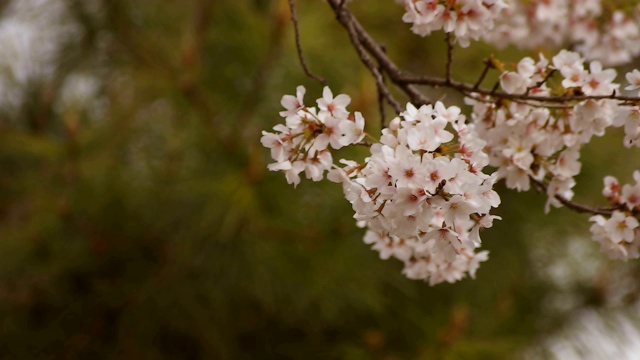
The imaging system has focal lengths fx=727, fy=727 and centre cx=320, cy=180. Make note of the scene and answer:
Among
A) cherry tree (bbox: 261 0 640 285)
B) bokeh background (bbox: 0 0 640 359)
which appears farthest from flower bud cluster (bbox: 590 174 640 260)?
bokeh background (bbox: 0 0 640 359)

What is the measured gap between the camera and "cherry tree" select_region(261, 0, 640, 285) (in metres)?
0.47

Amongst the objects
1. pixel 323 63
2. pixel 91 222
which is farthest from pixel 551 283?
pixel 91 222

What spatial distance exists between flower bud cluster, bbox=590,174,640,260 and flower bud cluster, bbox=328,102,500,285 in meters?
0.16

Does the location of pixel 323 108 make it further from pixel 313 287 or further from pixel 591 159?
pixel 591 159

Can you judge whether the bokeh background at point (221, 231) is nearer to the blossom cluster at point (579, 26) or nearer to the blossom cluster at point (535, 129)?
the blossom cluster at point (579, 26)

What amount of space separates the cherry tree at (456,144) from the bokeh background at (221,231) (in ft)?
1.56

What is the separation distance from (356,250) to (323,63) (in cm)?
34

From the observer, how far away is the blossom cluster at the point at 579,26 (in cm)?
96

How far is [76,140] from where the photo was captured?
1305 mm

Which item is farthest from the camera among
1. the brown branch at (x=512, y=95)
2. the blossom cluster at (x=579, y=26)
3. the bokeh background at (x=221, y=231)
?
the bokeh background at (x=221, y=231)

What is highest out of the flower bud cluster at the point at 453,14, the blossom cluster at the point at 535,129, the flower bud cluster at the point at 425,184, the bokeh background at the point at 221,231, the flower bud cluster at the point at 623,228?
the bokeh background at the point at 221,231

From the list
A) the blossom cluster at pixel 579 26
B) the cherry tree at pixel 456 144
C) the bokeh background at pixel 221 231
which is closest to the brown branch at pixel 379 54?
the cherry tree at pixel 456 144

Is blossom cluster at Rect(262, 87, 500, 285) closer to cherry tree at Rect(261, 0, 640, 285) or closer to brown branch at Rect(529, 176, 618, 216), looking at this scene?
cherry tree at Rect(261, 0, 640, 285)

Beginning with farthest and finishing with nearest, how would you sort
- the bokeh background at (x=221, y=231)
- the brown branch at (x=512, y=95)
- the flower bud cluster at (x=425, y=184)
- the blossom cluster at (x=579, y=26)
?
the bokeh background at (x=221, y=231) → the blossom cluster at (x=579, y=26) → the brown branch at (x=512, y=95) → the flower bud cluster at (x=425, y=184)
